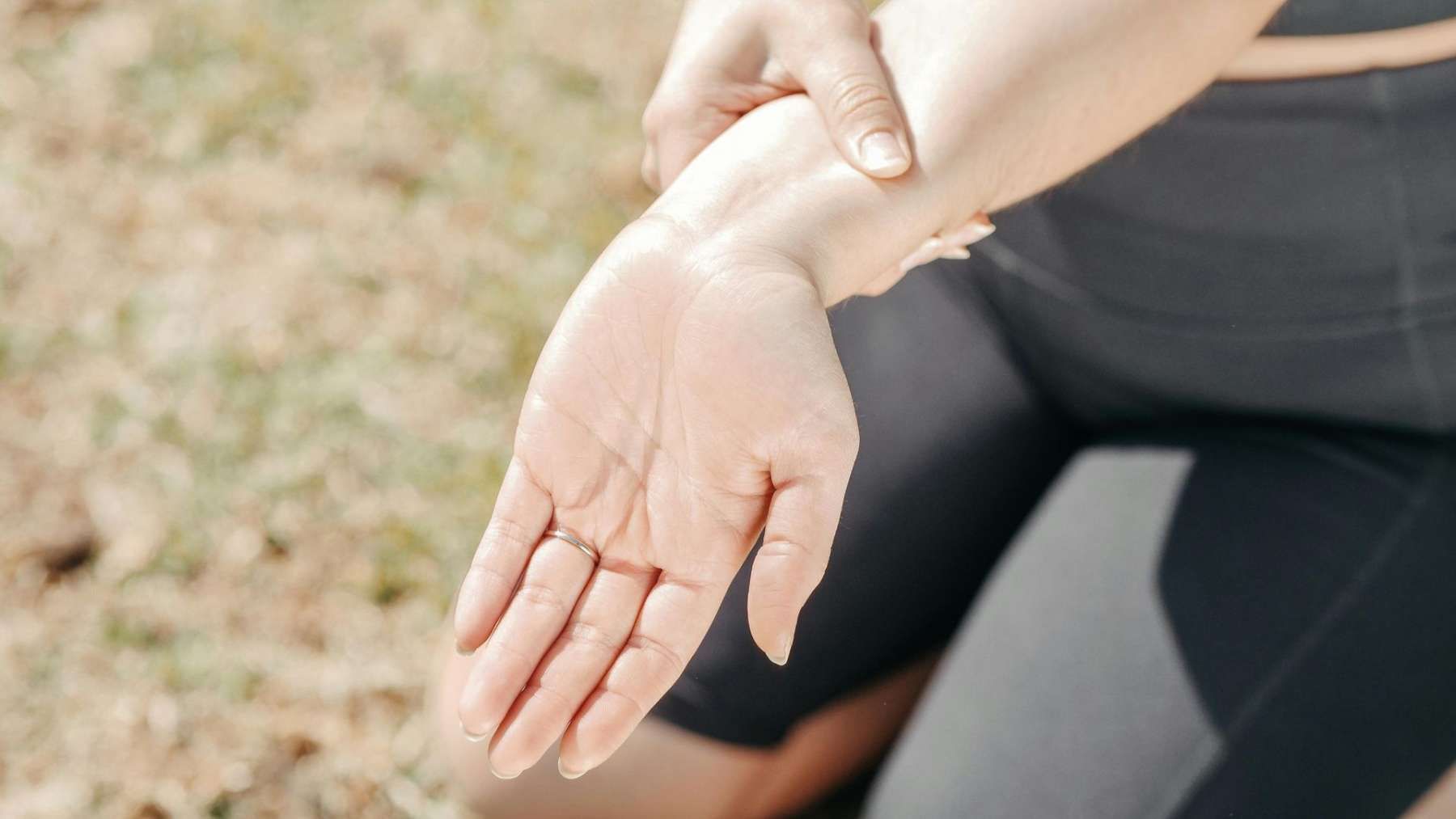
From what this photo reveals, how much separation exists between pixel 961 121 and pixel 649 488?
49cm

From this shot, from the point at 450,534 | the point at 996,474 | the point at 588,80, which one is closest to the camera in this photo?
the point at 996,474

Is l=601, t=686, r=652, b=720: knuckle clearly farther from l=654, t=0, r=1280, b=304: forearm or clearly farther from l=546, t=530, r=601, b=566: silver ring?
l=654, t=0, r=1280, b=304: forearm

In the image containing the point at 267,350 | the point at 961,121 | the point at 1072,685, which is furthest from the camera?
the point at 267,350

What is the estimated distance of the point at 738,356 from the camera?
108cm

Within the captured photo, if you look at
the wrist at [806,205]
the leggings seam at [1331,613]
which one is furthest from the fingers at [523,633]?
the leggings seam at [1331,613]

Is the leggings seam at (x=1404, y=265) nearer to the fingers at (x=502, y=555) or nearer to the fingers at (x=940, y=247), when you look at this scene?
the fingers at (x=940, y=247)

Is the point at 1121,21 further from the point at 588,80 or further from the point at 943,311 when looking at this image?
the point at 588,80

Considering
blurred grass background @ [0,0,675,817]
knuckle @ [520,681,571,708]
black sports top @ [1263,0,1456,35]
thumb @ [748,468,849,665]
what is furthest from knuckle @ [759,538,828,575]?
blurred grass background @ [0,0,675,817]

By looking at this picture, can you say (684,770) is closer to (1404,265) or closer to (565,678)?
(565,678)

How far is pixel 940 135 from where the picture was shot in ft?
3.96

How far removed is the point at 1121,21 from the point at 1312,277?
35 cm

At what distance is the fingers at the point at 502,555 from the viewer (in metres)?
1.10

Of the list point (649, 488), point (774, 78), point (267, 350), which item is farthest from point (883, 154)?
point (267, 350)

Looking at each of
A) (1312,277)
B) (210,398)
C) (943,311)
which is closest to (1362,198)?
(1312,277)
